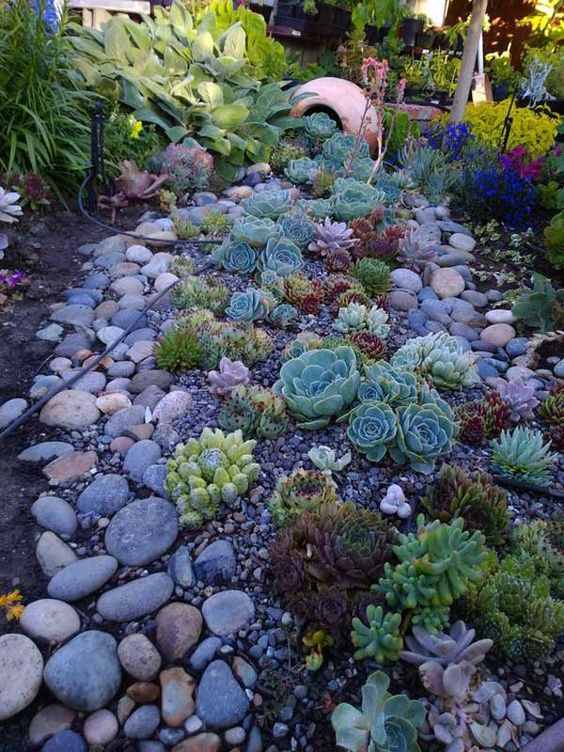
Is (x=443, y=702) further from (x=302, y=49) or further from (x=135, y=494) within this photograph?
(x=302, y=49)

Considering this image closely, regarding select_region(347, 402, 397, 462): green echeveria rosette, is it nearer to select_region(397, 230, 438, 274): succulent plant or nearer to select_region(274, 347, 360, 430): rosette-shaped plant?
select_region(274, 347, 360, 430): rosette-shaped plant

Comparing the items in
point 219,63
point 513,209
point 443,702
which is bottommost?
point 443,702

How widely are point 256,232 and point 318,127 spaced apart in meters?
2.28

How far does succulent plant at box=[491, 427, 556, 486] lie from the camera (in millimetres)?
2271

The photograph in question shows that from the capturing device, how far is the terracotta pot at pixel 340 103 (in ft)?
17.7

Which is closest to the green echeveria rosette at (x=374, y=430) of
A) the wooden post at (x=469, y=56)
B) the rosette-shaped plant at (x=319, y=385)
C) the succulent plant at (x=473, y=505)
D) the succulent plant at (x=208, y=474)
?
the rosette-shaped plant at (x=319, y=385)

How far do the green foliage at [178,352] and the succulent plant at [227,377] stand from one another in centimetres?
21

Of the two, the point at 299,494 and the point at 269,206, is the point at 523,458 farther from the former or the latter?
the point at 269,206

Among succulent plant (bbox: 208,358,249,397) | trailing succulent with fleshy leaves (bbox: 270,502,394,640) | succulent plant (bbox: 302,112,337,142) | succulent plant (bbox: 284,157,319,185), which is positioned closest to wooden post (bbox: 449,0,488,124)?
succulent plant (bbox: 302,112,337,142)

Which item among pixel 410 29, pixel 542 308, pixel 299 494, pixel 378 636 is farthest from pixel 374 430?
pixel 410 29

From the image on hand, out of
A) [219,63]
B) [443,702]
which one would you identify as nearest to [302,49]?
[219,63]

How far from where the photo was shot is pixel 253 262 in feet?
11.6

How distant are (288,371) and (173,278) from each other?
126 centimetres

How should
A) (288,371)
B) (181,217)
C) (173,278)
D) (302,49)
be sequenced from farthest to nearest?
(302,49), (181,217), (173,278), (288,371)
